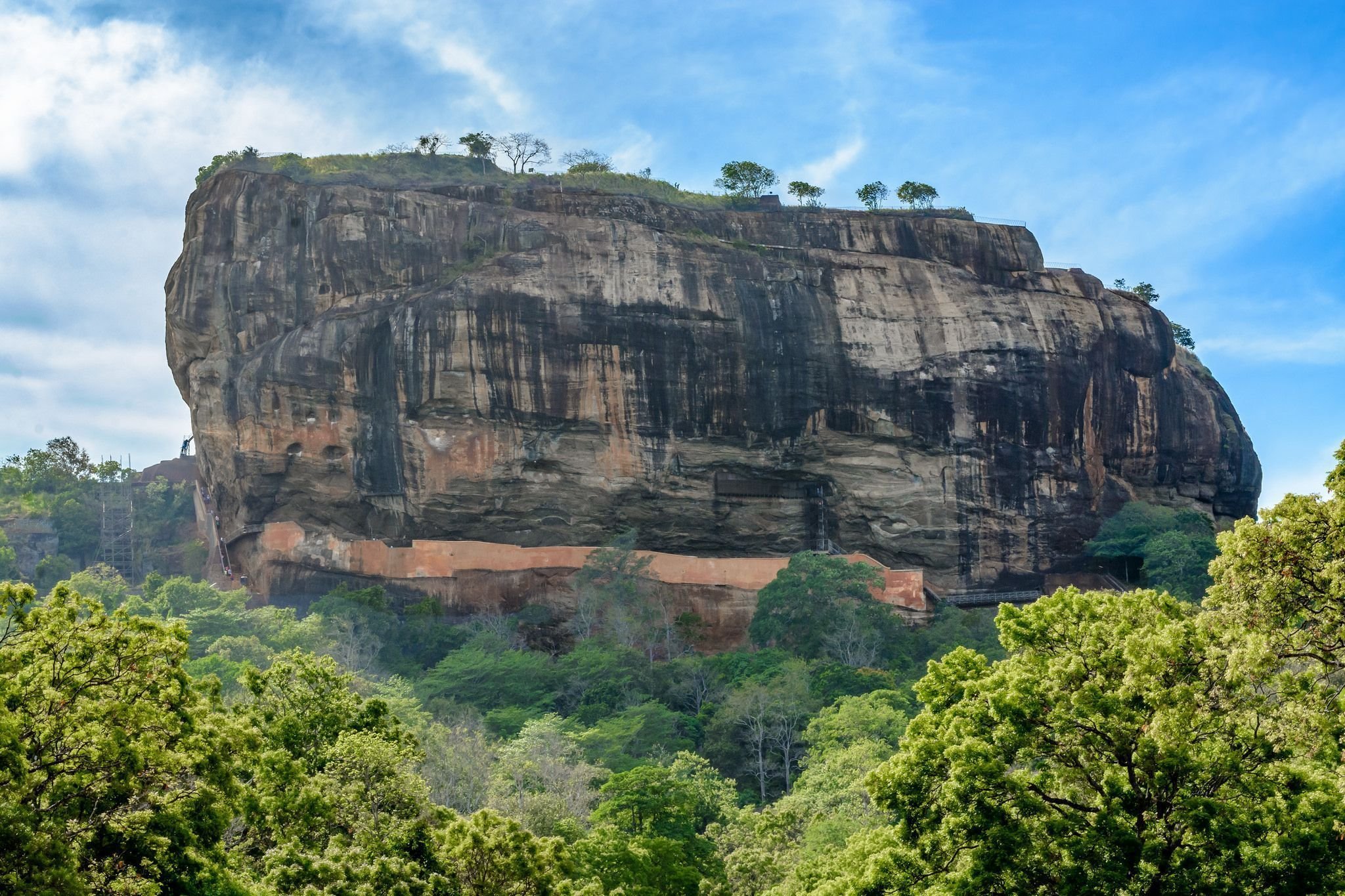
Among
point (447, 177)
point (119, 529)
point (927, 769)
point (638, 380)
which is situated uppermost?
point (447, 177)

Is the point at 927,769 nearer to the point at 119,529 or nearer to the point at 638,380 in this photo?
the point at 638,380

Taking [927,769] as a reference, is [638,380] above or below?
above

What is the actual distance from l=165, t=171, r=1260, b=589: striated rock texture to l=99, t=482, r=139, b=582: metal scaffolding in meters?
8.95

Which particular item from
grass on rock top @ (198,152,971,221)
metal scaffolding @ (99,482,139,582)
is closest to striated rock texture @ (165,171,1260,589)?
grass on rock top @ (198,152,971,221)

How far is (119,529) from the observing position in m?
51.6

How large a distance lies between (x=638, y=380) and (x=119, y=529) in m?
24.3

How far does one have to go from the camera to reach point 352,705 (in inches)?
616

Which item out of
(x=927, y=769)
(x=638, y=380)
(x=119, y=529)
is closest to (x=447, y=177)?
(x=638, y=380)

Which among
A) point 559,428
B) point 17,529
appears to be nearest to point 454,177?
point 559,428

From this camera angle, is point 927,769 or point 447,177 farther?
point 447,177

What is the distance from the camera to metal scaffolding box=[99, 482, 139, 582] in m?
49.9

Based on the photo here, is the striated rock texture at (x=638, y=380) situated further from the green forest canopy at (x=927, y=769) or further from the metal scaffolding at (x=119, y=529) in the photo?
the green forest canopy at (x=927, y=769)

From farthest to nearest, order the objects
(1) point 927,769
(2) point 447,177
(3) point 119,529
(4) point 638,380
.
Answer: (3) point 119,529
(2) point 447,177
(4) point 638,380
(1) point 927,769

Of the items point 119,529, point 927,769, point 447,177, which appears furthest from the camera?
point 119,529
